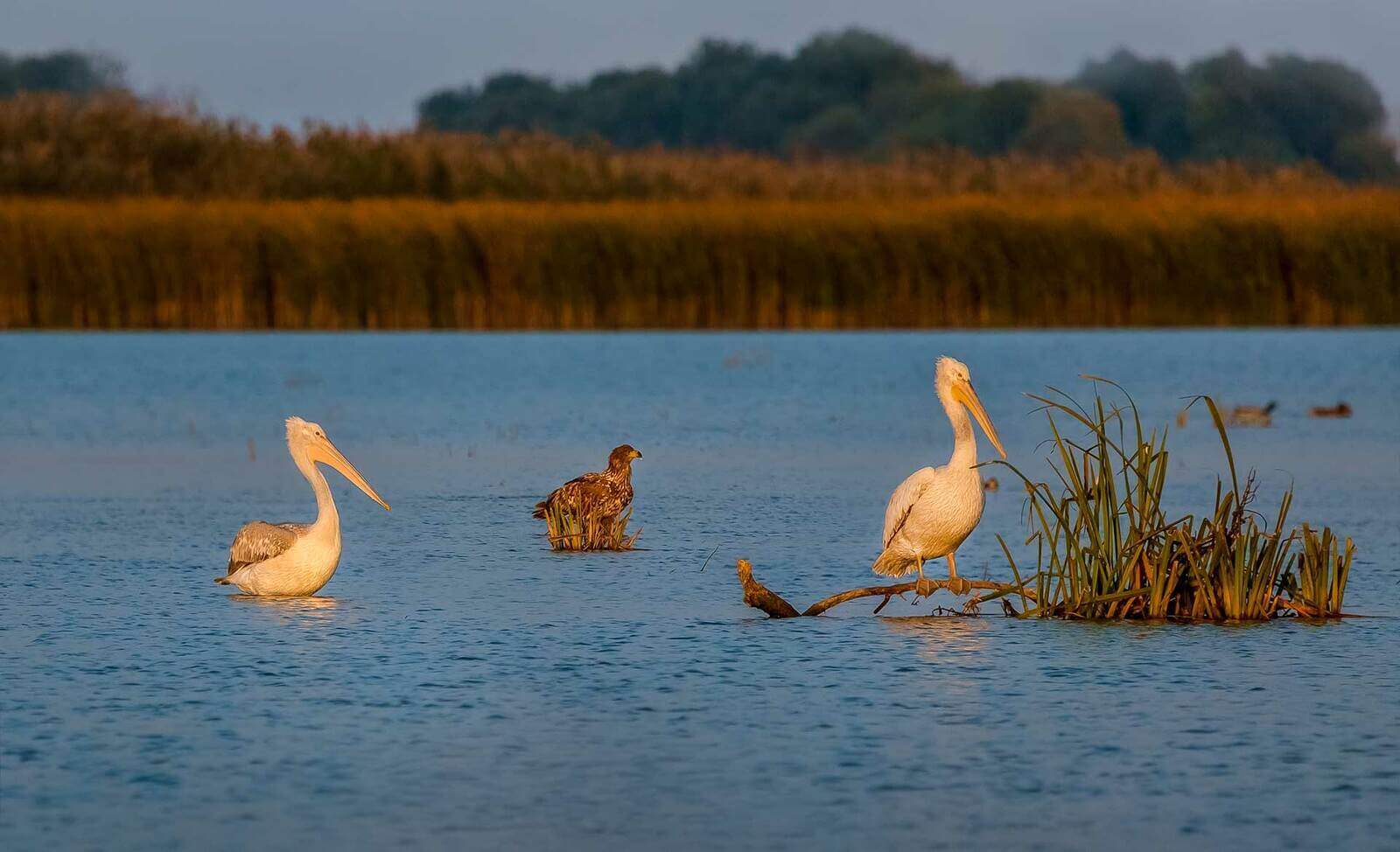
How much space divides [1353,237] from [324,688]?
2413 centimetres

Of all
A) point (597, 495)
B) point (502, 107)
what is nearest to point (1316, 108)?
point (502, 107)

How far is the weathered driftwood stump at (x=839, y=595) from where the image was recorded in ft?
27.6

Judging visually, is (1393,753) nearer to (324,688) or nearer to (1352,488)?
(324,688)

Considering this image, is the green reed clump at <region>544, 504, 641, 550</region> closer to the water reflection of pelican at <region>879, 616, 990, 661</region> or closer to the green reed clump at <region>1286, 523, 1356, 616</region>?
the water reflection of pelican at <region>879, 616, 990, 661</region>

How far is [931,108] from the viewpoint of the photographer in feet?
236

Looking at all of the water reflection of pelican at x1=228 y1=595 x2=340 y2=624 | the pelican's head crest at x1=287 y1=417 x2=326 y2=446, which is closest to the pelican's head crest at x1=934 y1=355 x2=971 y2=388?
the water reflection of pelican at x1=228 y1=595 x2=340 y2=624

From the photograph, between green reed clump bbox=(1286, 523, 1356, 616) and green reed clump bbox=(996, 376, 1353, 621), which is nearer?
green reed clump bbox=(996, 376, 1353, 621)

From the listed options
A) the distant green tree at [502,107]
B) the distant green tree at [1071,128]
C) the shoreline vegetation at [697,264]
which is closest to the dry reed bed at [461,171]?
the shoreline vegetation at [697,264]

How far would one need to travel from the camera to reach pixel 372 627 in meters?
8.45

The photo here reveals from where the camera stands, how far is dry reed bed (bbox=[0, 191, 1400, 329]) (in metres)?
28.5

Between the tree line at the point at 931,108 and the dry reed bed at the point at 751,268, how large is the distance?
37.6 meters

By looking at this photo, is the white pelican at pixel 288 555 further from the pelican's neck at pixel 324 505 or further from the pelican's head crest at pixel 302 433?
the pelican's head crest at pixel 302 433

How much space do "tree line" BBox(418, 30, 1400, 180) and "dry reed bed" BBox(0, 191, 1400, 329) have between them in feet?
123

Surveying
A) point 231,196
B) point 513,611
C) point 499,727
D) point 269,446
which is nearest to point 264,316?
point 231,196
